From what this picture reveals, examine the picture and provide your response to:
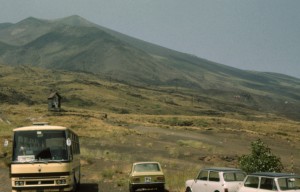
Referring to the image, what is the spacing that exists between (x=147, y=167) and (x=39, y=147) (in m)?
7.04

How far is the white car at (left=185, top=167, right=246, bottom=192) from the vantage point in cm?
1769

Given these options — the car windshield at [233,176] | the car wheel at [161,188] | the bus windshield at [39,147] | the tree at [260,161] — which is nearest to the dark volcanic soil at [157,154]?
the car wheel at [161,188]

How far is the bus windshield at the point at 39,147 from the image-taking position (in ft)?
64.9

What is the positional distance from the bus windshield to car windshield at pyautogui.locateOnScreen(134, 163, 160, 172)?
234 inches

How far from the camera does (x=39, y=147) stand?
65.5 ft

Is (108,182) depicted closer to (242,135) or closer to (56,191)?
(56,191)

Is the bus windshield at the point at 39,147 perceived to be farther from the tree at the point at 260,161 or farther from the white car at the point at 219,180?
the tree at the point at 260,161

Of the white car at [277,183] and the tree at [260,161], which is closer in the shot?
the white car at [277,183]

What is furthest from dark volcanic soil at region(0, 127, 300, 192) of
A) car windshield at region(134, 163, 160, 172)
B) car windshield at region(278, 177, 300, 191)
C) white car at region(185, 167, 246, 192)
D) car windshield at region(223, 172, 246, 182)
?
car windshield at region(278, 177, 300, 191)

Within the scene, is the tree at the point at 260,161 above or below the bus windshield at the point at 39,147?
below

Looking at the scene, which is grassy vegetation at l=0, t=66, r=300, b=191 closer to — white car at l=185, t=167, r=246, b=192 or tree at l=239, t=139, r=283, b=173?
tree at l=239, t=139, r=283, b=173

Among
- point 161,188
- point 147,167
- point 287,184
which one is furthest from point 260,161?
point 287,184

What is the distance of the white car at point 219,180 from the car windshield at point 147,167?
5463 millimetres

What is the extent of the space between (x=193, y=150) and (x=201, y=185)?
39.5m
